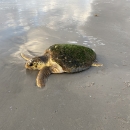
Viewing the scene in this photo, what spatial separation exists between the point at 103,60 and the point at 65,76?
1.32 metres

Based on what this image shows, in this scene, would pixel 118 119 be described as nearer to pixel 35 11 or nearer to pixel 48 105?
pixel 48 105

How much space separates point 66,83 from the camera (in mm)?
4059

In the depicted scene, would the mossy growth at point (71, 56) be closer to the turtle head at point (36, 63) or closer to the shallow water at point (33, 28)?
the turtle head at point (36, 63)

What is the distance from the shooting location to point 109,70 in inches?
179

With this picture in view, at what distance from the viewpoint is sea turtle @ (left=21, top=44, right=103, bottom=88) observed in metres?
4.38

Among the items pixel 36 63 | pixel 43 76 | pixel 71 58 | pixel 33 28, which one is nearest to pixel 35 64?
pixel 36 63

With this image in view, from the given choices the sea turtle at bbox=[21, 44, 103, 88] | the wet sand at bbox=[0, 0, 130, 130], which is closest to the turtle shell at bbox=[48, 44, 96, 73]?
the sea turtle at bbox=[21, 44, 103, 88]

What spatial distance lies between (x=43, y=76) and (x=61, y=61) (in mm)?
577

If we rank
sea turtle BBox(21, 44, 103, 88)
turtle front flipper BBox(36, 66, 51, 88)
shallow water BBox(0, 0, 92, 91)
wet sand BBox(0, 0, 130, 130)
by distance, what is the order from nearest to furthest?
wet sand BBox(0, 0, 130, 130) < turtle front flipper BBox(36, 66, 51, 88) < sea turtle BBox(21, 44, 103, 88) < shallow water BBox(0, 0, 92, 91)

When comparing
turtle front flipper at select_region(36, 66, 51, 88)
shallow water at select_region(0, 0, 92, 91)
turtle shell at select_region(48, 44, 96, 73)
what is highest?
turtle shell at select_region(48, 44, 96, 73)

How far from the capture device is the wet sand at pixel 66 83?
3.00 meters

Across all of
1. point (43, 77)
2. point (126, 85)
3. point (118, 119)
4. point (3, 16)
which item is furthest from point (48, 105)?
point (3, 16)

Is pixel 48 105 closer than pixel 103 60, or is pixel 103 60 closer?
pixel 48 105

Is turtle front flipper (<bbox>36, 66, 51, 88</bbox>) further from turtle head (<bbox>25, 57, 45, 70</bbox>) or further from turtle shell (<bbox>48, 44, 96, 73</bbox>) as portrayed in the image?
turtle shell (<bbox>48, 44, 96, 73</bbox>)
